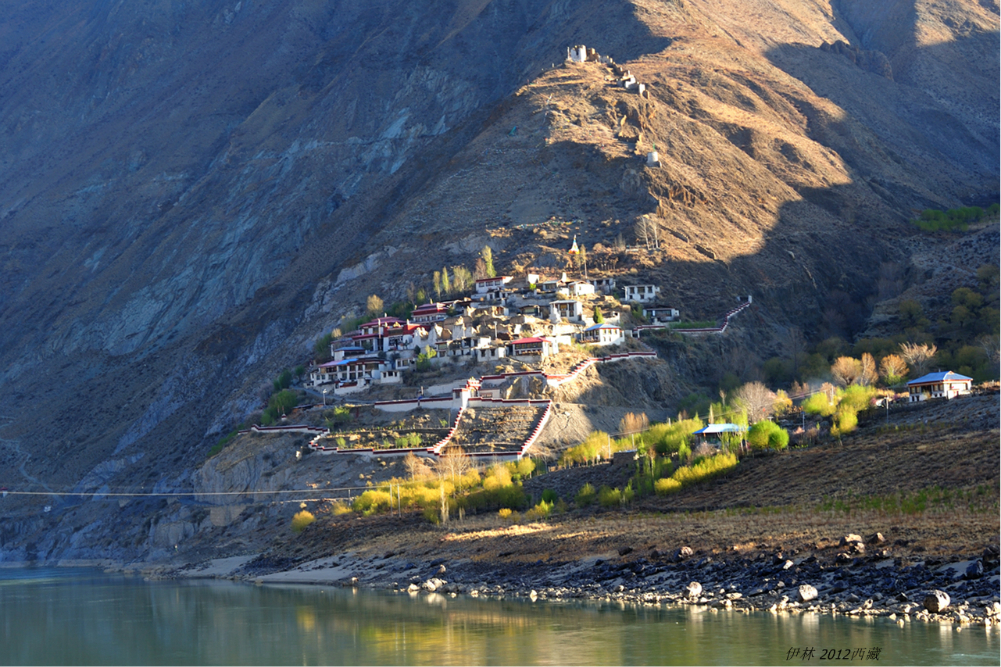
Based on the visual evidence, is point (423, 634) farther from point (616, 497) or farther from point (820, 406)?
point (820, 406)

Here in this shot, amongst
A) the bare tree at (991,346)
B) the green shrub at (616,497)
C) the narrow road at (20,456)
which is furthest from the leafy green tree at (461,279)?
the green shrub at (616,497)

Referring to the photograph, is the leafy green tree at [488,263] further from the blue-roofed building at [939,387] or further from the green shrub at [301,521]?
the blue-roofed building at [939,387]

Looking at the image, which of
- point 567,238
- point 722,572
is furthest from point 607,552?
point 567,238

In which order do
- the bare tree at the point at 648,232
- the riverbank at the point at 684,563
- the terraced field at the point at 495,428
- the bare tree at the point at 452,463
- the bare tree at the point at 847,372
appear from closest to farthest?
the riverbank at the point at 684,563 < the bare tree at the point at 452,463 < the terraced field at the point at 495,428 < the bare tree at the point at 847,372 < the bare tree at the point at 648,232

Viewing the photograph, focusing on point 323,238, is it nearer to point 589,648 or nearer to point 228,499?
point 228,499

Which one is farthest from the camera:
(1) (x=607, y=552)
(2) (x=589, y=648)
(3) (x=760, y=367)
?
(3) (x=760, y=367)

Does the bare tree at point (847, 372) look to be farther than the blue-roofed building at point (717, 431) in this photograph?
Yes
